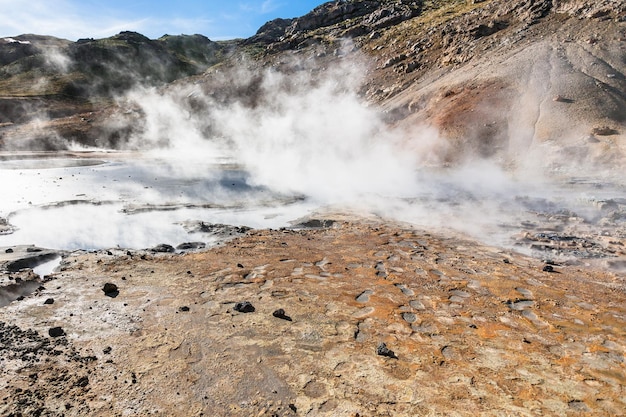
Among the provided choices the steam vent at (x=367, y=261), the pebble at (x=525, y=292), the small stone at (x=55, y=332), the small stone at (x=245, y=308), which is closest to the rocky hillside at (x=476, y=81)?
the steam vent at (x=367, y=261)

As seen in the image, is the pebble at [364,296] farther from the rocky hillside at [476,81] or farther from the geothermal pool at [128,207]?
the rocky hillside at [476,81]

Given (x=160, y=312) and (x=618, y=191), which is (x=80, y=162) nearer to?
(x=160, y=312)

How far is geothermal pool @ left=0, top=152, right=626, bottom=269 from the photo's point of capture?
7.73m

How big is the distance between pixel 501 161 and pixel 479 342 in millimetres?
15199

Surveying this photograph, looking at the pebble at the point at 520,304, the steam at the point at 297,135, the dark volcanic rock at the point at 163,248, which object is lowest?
the dark volcanic rock at the point at 163,248

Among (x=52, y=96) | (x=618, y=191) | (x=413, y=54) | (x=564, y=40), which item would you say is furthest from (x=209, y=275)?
(x=52, y=96)

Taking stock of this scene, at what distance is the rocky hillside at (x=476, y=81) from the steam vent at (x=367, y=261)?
0.14 meters

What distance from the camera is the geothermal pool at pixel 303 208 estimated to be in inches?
304

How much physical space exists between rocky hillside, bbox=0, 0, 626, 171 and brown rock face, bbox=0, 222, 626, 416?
1378 centimetres

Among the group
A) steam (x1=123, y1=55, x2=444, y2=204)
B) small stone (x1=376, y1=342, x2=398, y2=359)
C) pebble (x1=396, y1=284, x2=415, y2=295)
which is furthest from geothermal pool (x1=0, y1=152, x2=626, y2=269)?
small stone (x1=376, y1=342, x2=398, y2=359)

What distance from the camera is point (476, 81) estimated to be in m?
21.8

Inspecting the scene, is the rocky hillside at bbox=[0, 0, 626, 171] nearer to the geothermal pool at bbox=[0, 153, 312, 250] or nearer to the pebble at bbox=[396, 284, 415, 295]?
the geothermal pool at bbox=[0, 153, 312, 250]

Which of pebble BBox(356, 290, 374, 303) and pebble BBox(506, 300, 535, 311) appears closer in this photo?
pebble BBox(506, 300, 535, 311)

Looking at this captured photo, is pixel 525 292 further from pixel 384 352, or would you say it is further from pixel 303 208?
pixel 303 208
